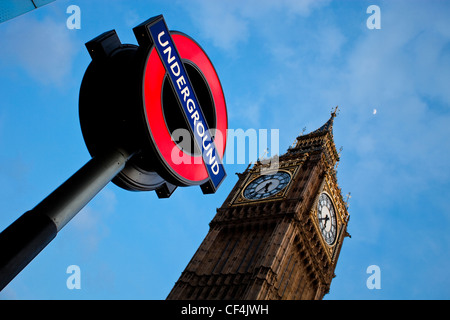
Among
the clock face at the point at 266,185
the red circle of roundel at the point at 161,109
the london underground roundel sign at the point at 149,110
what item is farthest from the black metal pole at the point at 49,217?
the clock face at the point at 266,185

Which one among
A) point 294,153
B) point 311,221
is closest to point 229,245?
point 311,221

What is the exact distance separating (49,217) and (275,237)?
140ft

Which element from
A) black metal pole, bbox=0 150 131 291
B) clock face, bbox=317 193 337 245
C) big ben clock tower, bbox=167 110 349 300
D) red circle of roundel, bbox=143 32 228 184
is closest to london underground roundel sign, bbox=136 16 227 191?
red circle of roundel, bbox=143 32 228 184

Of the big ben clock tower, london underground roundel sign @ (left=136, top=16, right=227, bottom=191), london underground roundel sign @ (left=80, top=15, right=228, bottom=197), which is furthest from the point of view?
the big ben clock tower

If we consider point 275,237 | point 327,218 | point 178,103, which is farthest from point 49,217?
point 327,218

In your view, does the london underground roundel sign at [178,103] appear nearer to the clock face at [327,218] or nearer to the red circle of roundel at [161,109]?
the red circle of roundel at [161,109]

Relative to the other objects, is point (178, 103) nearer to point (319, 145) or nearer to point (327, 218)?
point (327, 218)

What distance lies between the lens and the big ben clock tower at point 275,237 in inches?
1797

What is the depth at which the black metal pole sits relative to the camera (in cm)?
650

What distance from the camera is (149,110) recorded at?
335 inches

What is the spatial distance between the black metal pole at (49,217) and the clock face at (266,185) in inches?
1898

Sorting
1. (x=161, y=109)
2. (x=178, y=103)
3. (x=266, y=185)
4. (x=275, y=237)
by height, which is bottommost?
(x=161, y=109)

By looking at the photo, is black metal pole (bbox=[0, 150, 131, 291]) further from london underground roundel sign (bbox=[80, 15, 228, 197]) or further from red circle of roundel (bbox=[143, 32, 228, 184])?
red circle of roundel (bbox=[143, 32, 228, 184])
